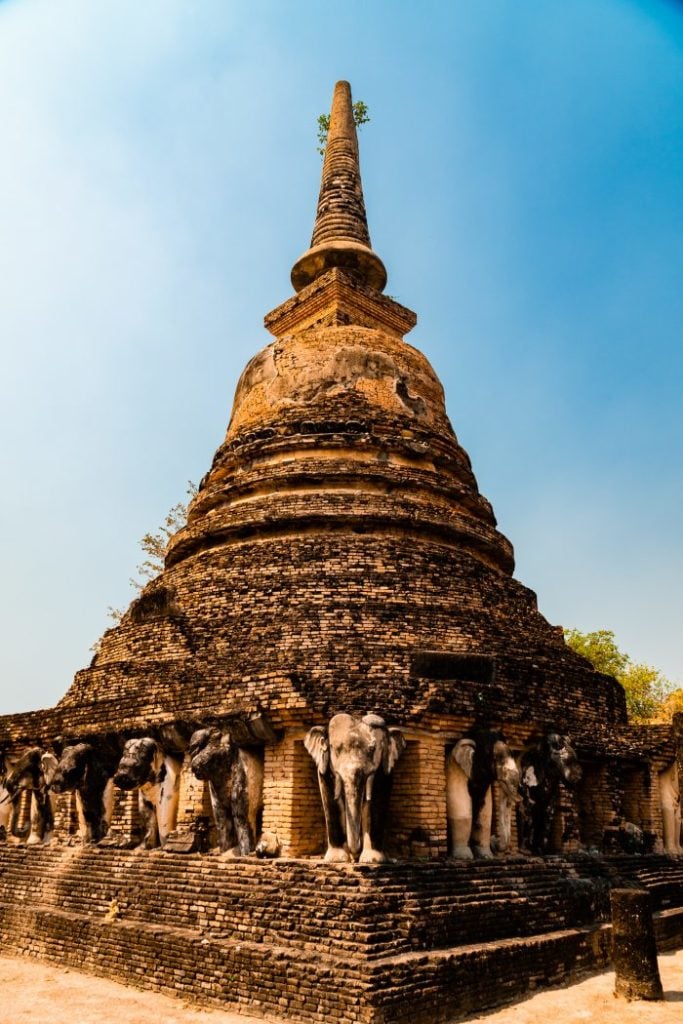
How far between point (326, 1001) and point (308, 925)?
0.78 meters

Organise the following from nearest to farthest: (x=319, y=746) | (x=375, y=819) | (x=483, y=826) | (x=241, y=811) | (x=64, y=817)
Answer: (x=375, y=819)
(x=319, y=746)
(x=241, y=811)
(x=483, y=826)
(x=64, y=817)

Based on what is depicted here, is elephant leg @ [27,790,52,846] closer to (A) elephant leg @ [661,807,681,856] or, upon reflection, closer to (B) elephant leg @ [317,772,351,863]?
(B) elephant leg @ [317,772,351,863]

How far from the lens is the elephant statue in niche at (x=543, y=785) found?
412 inches

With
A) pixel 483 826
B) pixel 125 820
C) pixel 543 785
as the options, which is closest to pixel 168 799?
pixel 125 820

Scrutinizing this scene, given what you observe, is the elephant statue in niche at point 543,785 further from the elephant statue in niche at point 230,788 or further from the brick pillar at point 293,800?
the elephant statue in niche at point 230,788

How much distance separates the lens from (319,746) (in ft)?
28.6

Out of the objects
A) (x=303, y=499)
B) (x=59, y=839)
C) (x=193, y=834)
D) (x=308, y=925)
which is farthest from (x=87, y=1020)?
(x=303, y=499)

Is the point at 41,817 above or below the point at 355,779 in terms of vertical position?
below

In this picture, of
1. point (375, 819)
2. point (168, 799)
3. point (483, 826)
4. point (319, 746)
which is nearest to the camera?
point (375, 819)

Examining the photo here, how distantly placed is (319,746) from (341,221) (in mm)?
16535

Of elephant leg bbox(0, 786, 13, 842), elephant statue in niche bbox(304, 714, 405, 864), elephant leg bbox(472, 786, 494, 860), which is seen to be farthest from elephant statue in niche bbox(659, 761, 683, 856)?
elephant leg bbox(0, 786, 13, 842)

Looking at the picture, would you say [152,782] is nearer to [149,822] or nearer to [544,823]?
[149,822]

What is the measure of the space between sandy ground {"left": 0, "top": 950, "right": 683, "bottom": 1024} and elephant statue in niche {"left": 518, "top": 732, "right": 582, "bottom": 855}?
6.35 feet

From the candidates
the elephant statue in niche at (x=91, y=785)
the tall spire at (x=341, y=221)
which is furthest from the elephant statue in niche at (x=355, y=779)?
the tall spire at (x=341, y=221)
